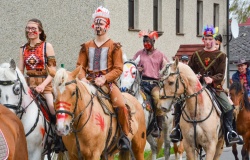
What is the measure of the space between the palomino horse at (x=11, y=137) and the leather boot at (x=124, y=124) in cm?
242

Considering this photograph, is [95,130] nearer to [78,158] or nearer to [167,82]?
[78,158]

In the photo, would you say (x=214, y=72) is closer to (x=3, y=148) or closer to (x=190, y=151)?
(x=190, y=151)

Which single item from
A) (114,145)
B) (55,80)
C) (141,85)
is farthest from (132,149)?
(141,85)

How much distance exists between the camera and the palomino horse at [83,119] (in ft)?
25.4

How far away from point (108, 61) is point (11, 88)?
149 centimetres

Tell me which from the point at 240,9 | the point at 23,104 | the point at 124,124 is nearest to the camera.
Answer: the point at 23,104

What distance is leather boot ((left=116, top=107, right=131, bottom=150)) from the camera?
29.8 feet

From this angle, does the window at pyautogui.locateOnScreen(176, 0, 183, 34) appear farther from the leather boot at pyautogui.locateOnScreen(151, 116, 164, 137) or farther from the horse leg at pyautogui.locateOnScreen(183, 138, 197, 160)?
the horse leg at pyautogui.locateOnScreen(183, 138, 197, 160)

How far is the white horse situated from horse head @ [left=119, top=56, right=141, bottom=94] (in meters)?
3.79

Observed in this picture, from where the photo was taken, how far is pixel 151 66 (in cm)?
1339

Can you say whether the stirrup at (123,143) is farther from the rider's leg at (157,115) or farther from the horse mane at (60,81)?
the rider's leg at (157,115)

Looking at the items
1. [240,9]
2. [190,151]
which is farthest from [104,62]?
[240,9]

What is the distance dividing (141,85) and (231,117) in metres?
2.76

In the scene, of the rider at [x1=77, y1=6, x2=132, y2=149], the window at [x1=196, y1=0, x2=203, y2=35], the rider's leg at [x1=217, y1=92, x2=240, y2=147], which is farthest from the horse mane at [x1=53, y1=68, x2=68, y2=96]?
the window at [x1=196, y1=0, x2=203, y2=35]
